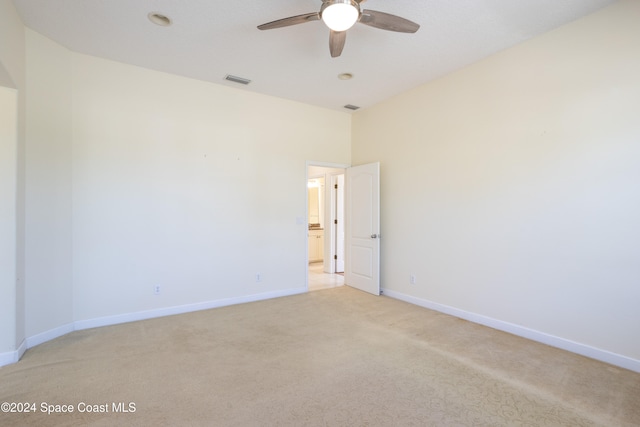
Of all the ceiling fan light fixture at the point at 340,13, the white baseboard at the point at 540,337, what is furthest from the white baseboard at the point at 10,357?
the white baseboard at the point at 540,337

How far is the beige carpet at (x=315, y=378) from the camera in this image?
1.92m

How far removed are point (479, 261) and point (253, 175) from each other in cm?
325

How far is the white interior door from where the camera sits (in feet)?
15.7

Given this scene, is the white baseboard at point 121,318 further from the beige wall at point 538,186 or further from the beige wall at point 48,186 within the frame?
the beige wall at point 538,186

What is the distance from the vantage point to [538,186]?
3023 mm

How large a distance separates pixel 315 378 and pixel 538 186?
285 centimetres

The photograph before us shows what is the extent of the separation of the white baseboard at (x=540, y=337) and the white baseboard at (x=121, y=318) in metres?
2.13

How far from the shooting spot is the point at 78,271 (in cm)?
330

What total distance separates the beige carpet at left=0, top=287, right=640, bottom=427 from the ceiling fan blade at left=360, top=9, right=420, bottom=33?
2.76 m

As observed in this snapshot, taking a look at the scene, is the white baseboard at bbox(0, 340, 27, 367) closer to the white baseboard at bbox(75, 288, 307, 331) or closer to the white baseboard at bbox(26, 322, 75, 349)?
the white baseboard at bbox(26, 322, 75, 349)

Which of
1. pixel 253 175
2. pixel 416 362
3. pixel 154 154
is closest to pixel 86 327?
pixel 154 154

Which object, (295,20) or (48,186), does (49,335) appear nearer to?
(48,186)

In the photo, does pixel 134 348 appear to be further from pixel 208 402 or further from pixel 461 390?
pixel 461 390

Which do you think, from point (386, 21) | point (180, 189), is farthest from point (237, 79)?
point (386, 21)
